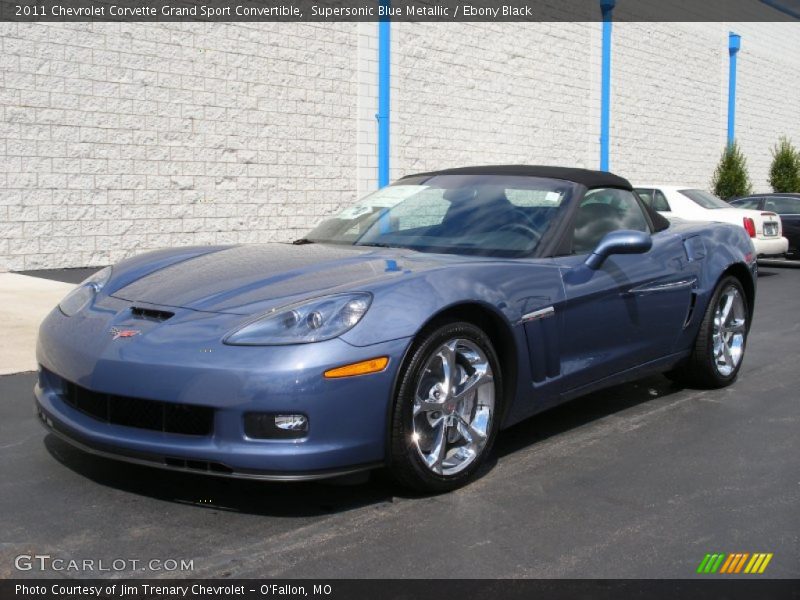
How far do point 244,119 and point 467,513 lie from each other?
11246 millimetres

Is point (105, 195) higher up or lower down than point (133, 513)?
higher up

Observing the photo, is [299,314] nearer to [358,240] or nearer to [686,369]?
[358,240]

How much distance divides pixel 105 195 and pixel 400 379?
9771 mm

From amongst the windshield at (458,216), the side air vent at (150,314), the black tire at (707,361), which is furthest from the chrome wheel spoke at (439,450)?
the black tire at (707,361)

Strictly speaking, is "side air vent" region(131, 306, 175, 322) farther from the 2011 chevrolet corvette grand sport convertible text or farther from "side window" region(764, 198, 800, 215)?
"side window" region(764, 198, 800, 215)

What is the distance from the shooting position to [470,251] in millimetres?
4762

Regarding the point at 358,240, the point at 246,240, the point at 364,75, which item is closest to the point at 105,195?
the point at 246,240

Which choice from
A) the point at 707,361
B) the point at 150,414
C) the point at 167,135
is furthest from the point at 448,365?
the point at 167,135

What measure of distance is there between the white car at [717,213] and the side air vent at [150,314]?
11.6m

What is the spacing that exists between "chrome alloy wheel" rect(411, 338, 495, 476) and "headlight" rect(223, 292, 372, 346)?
1.29 ft

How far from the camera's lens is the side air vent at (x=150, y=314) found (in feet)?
12.7

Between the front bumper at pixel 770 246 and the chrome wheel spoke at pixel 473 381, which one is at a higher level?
the front bumper at pixel 770 246

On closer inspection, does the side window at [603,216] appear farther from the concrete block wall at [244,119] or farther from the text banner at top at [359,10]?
the text banner at top at [359,10]

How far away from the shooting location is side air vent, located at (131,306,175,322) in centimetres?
387
